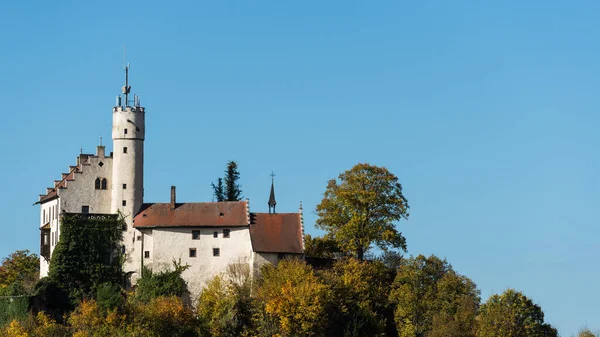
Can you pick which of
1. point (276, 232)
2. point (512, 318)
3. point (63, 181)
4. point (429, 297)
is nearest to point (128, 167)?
point (63, 181)

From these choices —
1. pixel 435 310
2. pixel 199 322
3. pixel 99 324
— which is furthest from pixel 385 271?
pixel 99 324

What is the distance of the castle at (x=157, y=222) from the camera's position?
104438mm

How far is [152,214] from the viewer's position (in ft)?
348

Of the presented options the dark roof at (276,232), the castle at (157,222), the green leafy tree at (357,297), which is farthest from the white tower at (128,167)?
the green leafy tree at (357,297)

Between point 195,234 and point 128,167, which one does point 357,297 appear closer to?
point 195,234

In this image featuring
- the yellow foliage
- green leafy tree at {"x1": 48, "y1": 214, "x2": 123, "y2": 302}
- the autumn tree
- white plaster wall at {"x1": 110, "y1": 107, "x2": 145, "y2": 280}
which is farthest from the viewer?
white plaster wall at {"x1": 110, "y1": 107, "x2": 145, "y2": 280}

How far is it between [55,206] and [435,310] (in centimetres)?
2871

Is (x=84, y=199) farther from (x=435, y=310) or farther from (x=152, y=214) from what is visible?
(x=435, y=310)

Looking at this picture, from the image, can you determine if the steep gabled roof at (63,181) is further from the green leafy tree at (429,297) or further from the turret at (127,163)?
the green leafy tree at (429,297)

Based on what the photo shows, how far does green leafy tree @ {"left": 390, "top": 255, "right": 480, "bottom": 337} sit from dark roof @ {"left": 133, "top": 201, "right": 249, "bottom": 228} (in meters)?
12.4

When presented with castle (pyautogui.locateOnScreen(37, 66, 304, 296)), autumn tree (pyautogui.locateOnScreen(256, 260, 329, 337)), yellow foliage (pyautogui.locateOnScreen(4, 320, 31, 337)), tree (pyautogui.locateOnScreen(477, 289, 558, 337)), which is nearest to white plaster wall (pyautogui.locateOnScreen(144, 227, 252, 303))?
castle (pyautogui.locateOnScreen(37, 66, 304, 296))

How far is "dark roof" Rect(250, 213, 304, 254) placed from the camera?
103688 mm

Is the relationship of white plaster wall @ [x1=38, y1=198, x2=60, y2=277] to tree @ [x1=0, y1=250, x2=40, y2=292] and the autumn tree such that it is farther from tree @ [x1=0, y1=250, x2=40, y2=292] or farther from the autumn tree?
the autumn tree

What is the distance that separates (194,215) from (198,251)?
2.69 m
